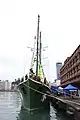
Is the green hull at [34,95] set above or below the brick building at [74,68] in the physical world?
below

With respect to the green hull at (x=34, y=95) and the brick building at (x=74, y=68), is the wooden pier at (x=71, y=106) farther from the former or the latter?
the brick building at (x=74, y=68)

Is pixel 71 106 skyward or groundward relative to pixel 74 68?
groundward

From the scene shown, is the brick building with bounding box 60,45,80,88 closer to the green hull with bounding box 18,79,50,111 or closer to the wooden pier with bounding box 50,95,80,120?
the green hull with bounding box 18,79,50,111

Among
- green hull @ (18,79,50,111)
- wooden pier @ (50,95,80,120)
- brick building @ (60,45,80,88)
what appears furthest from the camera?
brick building @ (60,45,80,88)

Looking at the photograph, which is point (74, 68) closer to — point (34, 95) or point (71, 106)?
point (34, 95)

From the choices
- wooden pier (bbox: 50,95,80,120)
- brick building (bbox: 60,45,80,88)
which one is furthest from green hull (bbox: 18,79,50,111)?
brick building (bbox: 60,45,80,88)

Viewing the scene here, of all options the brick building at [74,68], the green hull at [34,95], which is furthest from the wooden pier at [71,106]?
the brick building at [74,68]

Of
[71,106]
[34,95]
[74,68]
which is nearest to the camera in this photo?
[71,106]

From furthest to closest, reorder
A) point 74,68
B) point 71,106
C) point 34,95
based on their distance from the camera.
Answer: point 74,68, point 34,95, point 71,106

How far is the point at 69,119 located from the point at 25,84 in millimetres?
6937

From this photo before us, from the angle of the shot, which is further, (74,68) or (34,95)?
(74,68)

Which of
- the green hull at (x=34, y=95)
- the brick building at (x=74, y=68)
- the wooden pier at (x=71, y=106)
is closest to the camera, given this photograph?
the wooden pier at (x=71, y=106)

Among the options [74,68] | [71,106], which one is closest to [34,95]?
[71,106]

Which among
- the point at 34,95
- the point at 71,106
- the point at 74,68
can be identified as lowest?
the point at 71,106
